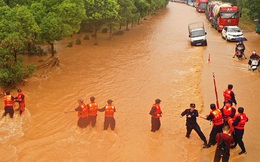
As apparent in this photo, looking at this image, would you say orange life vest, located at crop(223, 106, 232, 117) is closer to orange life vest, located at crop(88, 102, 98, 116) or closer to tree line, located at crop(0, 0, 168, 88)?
orange life vest, located at crop(88, 102, 98, 116)

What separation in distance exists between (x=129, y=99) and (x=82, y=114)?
4308mm

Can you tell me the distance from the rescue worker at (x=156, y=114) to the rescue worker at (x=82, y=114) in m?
2.49

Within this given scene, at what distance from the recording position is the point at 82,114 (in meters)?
11.4

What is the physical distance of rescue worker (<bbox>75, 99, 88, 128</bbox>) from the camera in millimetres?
11250

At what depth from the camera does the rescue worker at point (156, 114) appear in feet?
35.3

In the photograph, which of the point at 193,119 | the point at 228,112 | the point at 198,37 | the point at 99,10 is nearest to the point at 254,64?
the point at 198,37

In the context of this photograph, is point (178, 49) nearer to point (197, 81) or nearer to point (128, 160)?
point (197, 81)

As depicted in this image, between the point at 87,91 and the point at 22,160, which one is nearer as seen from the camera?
the point at 22,160

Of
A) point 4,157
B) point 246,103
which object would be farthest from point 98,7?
point 4,157

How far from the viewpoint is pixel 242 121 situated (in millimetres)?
9000

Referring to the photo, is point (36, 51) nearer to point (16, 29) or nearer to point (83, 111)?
point (16, 29)

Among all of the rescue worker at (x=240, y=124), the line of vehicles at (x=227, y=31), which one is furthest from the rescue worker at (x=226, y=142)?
the line of vehicles at (x=227, y=31)

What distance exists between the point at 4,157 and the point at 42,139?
1480 mm

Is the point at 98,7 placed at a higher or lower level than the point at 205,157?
higher
